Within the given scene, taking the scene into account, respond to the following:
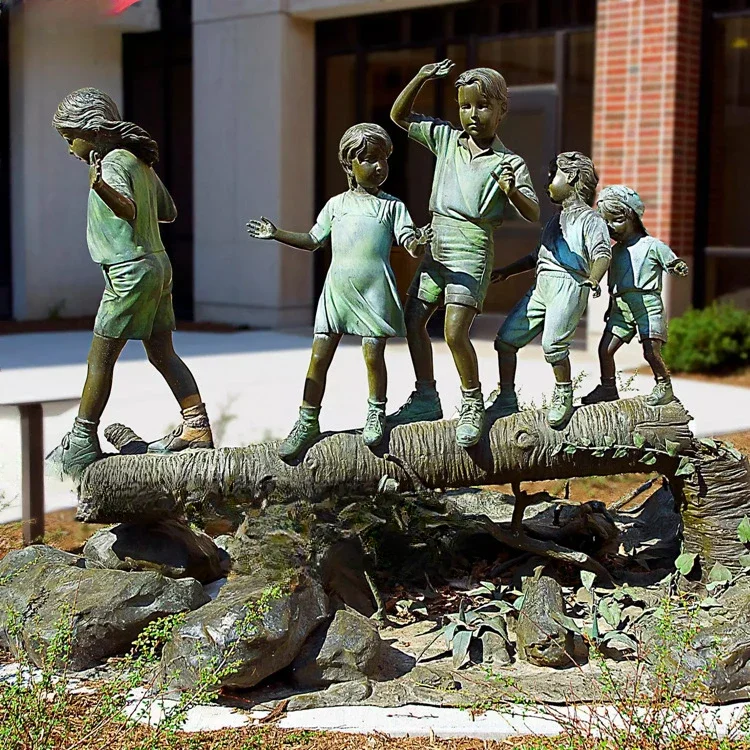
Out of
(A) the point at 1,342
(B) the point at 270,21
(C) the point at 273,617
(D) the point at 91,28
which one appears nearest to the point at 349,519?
(C) the point at 273,617

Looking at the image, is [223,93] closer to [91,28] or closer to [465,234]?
[91,28]

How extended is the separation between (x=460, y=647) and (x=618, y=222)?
6.14 ft

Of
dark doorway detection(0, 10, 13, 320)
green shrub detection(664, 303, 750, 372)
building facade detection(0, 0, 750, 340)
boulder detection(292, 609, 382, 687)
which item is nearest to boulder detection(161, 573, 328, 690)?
boulder detection(292, 609, 382, 687)

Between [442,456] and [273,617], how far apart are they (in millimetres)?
1026

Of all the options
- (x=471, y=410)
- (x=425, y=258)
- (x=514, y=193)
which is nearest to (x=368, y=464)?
(x=471, y=410)

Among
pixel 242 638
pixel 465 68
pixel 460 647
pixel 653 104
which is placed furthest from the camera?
pixel 465 68

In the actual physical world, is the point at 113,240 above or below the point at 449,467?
above

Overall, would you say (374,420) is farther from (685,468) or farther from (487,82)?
(487,82)

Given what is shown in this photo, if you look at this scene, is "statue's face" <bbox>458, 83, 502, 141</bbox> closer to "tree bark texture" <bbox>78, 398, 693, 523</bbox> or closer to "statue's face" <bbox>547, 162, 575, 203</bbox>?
"statue's face" <bbox>547, 162, 575, 203</bbox>

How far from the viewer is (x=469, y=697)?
3.84m

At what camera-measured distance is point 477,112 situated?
435 centimetres

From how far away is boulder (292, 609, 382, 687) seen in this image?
13.1 feet

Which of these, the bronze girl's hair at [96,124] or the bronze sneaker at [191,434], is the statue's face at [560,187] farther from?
the bronze sneaker at [191,434]

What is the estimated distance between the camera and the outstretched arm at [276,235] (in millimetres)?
4301
